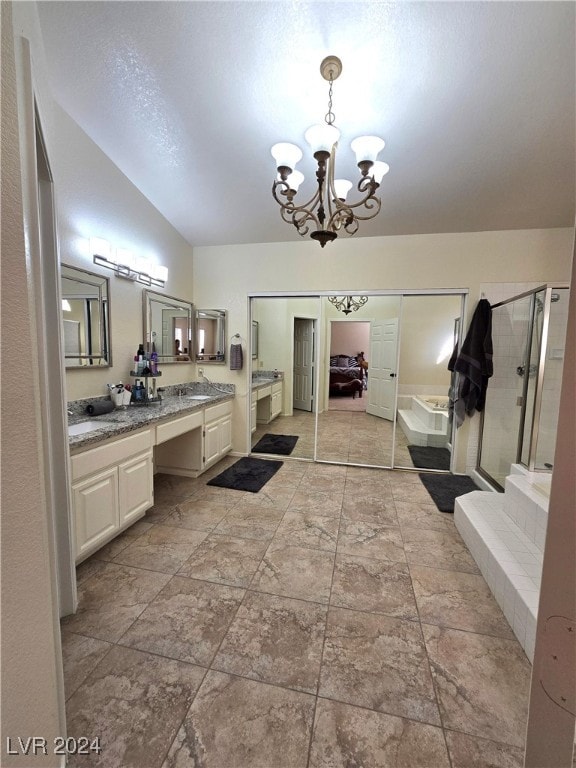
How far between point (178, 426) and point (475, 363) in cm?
304

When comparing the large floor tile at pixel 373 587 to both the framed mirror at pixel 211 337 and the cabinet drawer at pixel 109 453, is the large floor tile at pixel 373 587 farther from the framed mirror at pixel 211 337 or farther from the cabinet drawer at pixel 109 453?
the framed mirror at pixel 211 337

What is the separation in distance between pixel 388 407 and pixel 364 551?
313 centimetres

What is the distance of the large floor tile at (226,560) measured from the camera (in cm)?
180

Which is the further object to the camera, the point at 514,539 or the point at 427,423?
the point at 427,423

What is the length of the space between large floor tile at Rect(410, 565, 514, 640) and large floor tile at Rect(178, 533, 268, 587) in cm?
98

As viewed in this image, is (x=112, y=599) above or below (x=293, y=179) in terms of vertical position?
below

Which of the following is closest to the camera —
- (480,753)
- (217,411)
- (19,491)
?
(19,491)

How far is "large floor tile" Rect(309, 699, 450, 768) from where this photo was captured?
0.98 metres

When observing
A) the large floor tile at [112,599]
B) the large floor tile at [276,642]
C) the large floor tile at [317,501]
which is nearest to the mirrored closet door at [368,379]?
the large floor tile at [317,501]

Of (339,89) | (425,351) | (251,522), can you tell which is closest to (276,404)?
(425,351)

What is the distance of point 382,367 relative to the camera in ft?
16.3

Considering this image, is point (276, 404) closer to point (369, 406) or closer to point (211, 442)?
point (369, 406)

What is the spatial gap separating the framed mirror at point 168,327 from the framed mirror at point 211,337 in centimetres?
12

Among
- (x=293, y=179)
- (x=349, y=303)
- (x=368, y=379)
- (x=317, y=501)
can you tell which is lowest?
(x=317, y=501)
